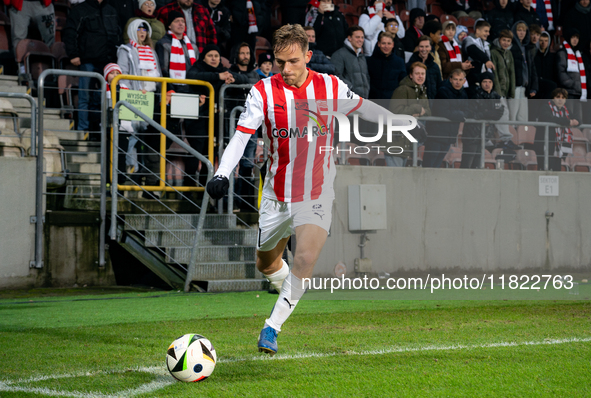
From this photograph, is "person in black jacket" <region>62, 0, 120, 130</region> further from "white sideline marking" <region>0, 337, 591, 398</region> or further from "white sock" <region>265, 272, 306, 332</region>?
"white sideline marking" <region>0, 337, 591, 398</region>

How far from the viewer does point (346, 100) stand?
5.67 metres

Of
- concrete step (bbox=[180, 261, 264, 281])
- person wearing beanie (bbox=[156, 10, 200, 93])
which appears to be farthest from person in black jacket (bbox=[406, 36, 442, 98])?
concrete step (bbox=[180, 261, 264, 281])

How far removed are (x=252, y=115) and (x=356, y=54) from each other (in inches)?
260

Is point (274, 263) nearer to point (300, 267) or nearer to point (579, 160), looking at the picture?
point (300, 267)

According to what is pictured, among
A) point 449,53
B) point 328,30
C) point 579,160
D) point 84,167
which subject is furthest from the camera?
point 579,160

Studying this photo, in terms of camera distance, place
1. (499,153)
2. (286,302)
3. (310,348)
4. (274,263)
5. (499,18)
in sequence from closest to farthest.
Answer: (286,302) < (310,348) < (274,263) < (499,153) < (499,18)

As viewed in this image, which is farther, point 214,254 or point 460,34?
point 460,34

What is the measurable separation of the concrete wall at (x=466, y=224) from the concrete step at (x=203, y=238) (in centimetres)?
130

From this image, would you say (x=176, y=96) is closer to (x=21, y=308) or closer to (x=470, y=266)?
(x=21, y=308)

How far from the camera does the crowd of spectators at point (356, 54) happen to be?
10852 millimetres

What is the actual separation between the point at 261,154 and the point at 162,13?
3.07 meters

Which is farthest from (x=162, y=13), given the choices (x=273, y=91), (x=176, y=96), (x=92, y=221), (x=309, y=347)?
(x=309, y=347)

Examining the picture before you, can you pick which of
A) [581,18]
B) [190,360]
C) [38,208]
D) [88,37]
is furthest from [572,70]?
[190,360]

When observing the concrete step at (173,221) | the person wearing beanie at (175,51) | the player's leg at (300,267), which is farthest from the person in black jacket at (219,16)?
the player's leg at (300,267)
